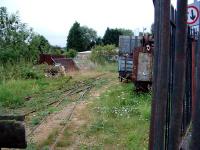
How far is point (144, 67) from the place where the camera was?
1598cm

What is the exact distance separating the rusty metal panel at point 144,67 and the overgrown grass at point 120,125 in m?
1.71

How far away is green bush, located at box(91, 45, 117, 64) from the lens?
5203 centimetres

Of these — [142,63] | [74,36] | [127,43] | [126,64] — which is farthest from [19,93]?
[74,36]

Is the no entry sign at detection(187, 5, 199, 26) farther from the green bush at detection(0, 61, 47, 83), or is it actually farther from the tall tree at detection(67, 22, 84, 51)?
the tall tree at detection(67, 22, 84, 51)

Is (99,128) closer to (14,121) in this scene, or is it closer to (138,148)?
(138,148)

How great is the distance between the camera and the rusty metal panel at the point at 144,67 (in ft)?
52.0

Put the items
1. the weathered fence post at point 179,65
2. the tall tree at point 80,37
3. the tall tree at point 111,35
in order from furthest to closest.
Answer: the tall tree at point 111,35 → the tall tree at point 80,37 → the weathered fence post at point 179,65

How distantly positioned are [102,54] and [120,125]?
45.7 meters

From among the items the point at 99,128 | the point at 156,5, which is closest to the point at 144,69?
the point at 99,128

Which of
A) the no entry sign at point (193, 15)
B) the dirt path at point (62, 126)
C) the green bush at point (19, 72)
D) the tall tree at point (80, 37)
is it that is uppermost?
the tall tree at point (80, 37)

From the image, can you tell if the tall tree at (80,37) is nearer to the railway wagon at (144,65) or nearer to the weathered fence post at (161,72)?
the railway wagon at (144,65)

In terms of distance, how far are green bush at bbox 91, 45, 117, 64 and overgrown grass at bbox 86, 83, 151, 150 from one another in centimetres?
3713

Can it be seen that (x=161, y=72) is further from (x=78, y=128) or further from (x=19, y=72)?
(x=19, y=72)

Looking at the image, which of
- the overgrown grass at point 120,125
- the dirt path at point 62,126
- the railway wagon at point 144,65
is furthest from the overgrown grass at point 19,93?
the railway wagon at point 144,65
